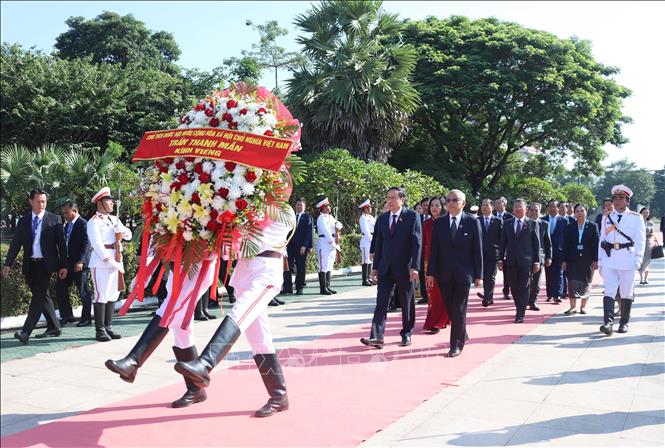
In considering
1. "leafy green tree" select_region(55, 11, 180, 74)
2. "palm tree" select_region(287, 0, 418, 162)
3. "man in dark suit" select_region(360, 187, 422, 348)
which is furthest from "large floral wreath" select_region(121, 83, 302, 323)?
"leafy green tree" select_region(55, 11, 180, 74)

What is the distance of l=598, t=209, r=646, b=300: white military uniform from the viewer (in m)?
7.85

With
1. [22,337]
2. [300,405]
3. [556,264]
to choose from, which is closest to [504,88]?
[556,264]

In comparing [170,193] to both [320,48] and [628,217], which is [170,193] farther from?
[320,48]

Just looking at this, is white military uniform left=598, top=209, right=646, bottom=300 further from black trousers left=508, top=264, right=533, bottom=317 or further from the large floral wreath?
the large floral wreath

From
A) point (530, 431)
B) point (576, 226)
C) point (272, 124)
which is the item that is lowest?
point (530, 431)

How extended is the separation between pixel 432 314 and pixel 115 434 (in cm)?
487

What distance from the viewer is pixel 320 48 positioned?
1955 cm

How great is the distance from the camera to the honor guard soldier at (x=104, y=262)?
24.2 ft

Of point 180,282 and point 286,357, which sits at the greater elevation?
point 180,282

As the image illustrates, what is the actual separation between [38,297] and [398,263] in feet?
13.9

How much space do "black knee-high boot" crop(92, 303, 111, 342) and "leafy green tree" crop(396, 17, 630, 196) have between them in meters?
20.3

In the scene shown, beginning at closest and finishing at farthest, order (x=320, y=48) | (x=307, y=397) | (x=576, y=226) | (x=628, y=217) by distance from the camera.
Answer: (x=307, y=397) → (x=628, y=217) → (x=576, y=226) → (x=320, y=48)

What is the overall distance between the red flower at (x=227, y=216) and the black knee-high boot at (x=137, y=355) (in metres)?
0.91

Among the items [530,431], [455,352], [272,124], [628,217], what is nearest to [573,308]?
[628,217]
